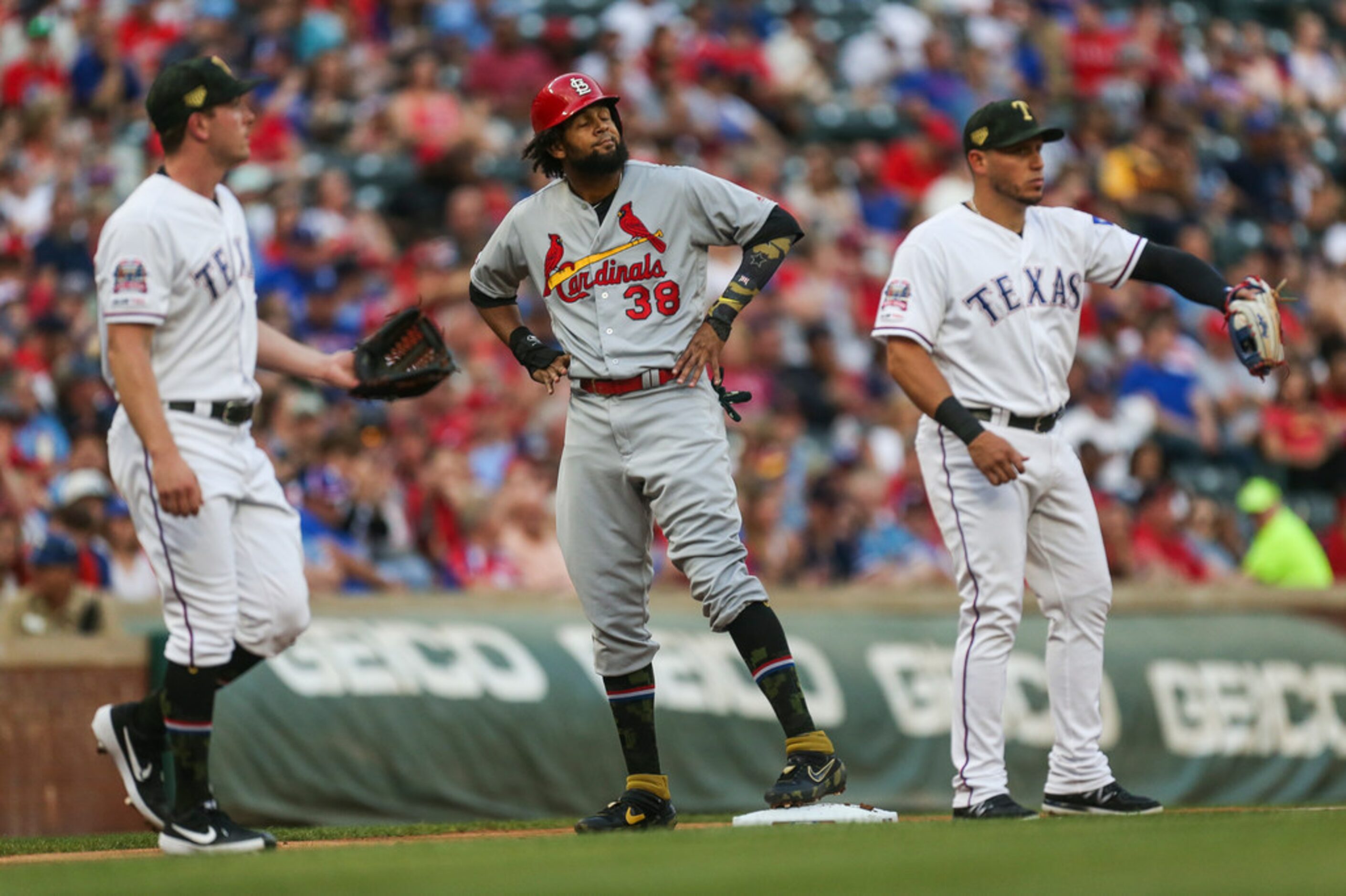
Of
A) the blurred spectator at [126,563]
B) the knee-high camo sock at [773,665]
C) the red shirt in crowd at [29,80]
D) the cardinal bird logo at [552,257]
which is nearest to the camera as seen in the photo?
the knee-high camo sock at [773,665]

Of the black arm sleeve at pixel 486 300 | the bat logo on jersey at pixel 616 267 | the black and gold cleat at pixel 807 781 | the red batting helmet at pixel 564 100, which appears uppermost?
the red batting helmet at pixel 564 100

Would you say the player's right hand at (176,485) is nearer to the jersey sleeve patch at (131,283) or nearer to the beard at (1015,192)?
the jersey sleeve patch at (131,283)

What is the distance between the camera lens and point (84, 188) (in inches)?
509

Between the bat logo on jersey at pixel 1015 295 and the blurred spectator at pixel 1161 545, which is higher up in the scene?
the bat logo on jersey at pixel 1015 295

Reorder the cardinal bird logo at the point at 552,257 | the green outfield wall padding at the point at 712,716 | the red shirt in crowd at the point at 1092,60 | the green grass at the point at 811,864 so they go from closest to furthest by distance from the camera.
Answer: the green grass at the point at 811,864 < the cardinal bird logo at the point at 552,257 < the green outfield wall padding at the point at 712,716 < the red shirt in crowd at the point at 1092,60

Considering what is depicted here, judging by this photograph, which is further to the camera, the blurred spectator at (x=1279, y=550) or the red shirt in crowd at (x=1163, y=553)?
the blurred spectator at (x=1279, y=550)

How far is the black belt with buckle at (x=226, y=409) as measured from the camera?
5.46 m

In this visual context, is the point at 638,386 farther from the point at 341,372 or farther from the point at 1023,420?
the point at 1023,420

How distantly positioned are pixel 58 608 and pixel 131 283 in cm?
320

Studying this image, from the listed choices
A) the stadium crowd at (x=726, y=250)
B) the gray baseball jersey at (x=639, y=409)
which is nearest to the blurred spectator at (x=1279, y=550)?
the stadium crowd at (x=726, y=250)

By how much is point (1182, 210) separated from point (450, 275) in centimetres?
684

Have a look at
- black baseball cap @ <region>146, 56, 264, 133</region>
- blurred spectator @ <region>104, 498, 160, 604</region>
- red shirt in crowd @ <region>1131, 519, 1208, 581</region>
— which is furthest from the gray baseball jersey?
red shirt in crowd @ <region>1131, 519, 1208, 581</region>

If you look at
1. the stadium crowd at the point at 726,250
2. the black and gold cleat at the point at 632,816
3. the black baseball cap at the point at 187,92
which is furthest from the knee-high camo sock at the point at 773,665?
the stadium crowd at the point at 726,250

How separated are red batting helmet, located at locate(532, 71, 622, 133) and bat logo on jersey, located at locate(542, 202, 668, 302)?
31 centimetres
